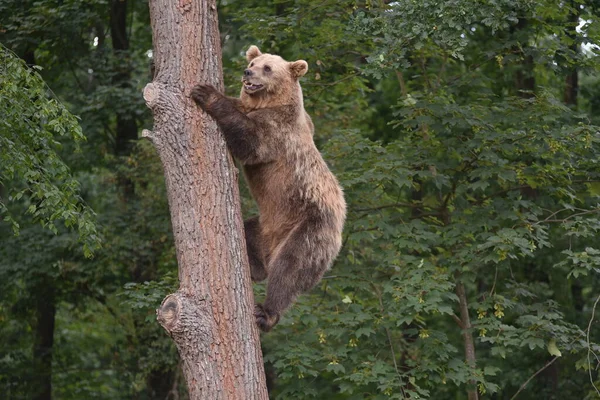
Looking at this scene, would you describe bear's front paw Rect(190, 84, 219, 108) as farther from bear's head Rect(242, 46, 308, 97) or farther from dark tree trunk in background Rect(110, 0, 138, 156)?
dark tree trunk in background Rect(110, 0, 138, 156)

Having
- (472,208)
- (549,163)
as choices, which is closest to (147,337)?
(472,208)

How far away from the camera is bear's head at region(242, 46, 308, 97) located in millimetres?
6510

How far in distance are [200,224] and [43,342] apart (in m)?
10.8

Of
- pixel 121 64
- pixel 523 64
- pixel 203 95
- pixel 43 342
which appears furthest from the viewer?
pixel 43 342

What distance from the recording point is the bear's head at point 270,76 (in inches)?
256

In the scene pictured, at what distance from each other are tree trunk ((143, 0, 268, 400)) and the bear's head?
0.78 meters

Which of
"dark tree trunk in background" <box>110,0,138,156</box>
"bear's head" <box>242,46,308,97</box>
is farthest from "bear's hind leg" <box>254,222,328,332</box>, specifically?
"dark tree trunk in background" <box>110,0,138,156</box>

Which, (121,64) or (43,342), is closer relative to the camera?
(121,64)

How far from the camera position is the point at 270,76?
21.9ft

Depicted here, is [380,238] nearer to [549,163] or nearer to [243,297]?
[549,163]

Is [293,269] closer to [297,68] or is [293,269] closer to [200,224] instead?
[200,224]

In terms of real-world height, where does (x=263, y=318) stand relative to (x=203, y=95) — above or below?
below

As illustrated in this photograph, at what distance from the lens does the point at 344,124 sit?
1314 cm

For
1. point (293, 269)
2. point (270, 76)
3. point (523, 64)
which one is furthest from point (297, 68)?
point (523, 64)
